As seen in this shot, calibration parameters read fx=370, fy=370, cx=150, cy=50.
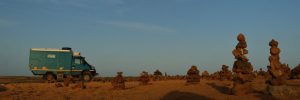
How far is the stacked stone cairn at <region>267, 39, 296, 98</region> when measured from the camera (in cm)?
1495

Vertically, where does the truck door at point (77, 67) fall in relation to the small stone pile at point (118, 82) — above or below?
above

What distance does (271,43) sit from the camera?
53.1ft

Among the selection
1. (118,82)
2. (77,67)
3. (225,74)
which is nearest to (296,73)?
(225,74)

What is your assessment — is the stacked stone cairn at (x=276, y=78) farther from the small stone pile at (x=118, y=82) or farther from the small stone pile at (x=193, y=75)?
the small stone pile at (x=118, y=82)

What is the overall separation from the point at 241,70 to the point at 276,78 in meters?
2.35

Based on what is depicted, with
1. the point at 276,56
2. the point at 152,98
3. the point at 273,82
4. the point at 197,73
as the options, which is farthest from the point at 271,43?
the point at 197,73

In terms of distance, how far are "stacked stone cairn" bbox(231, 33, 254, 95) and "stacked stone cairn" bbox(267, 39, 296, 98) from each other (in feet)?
5.23

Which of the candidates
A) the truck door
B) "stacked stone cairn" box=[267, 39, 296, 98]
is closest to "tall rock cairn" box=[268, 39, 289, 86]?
"stacked stone cairn" box=[267, 39, 296, 98]

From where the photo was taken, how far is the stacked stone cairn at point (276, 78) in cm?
1495

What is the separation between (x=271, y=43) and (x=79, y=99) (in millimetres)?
9779

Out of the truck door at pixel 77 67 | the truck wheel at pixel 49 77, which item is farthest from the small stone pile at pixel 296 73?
the truck wheel at pixel 49 77

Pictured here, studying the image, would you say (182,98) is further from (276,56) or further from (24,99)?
(24,99)

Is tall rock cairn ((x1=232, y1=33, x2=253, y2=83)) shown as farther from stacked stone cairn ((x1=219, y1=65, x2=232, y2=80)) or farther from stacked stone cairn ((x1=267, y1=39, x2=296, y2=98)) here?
stacked stone cairn ((x1=219, y1=65, x2=232, y2=80))

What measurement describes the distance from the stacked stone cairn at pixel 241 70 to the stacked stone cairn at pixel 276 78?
159cm
